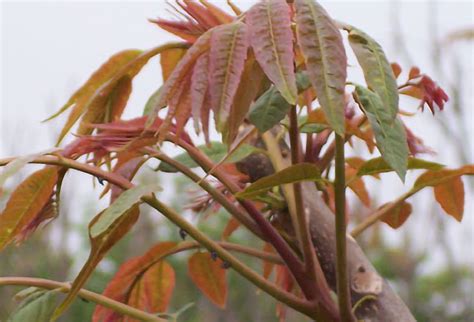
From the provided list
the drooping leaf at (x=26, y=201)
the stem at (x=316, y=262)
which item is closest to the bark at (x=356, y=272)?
the stem at (x=316, y=262)

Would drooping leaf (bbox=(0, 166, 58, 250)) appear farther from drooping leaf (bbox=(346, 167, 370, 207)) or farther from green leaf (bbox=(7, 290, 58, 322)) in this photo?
drooping leaf (bbox=(346, 167, 370, 207))

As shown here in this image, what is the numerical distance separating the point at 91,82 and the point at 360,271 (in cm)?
25

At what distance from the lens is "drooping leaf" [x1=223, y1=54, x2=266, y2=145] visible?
527mm

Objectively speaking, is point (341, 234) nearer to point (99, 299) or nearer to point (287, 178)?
point (287, 178)

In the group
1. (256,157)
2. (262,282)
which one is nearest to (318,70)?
(262,282)

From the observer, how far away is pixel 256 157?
2.62 feet

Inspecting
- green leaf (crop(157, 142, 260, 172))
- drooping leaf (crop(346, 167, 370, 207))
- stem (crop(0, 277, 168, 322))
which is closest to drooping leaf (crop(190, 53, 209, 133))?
green leaf (crop(157, 142, 260, 172))

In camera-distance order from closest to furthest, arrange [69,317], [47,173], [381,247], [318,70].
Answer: [318,70], [47,173], [69,317], [381,247]

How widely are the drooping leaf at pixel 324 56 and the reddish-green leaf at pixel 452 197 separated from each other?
0.26m

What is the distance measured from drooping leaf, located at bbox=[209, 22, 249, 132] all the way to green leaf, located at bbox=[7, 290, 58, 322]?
A: 9.3 inches

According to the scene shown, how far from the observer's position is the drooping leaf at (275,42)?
1.61ft

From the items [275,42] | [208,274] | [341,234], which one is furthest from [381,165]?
[208,274]

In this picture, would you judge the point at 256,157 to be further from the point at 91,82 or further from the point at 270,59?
the point at 270,59

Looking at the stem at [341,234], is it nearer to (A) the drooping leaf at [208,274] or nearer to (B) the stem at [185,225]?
(B) the stem at [185,225]
